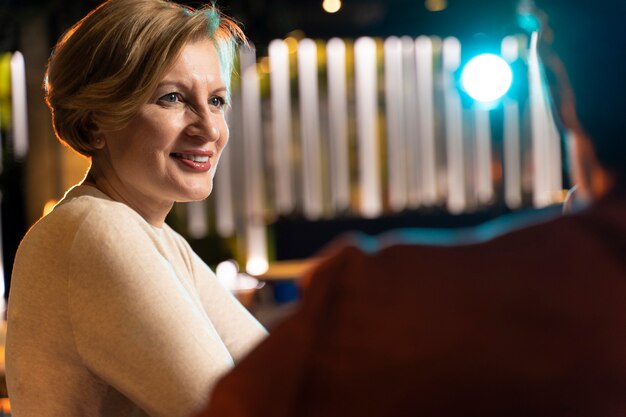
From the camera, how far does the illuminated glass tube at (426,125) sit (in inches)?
288

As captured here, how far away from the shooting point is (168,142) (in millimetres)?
1289

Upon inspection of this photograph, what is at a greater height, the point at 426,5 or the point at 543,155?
the point at 426,5

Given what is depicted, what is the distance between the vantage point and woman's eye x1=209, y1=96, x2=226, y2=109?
1.36m

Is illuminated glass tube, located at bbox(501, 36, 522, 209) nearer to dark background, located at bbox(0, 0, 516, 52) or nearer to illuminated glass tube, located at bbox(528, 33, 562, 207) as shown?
illuminated glass tube, located at bbox(528, 33, 562, 207)

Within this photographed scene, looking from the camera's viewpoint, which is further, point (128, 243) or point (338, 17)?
point (338, 17)

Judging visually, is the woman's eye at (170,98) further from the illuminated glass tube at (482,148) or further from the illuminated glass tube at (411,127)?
the illuminated glass tube at (482,148)

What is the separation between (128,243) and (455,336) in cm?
55

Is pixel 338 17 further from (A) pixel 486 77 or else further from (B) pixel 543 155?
(B) pixel 543 155

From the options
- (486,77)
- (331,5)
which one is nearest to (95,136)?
(486,77)

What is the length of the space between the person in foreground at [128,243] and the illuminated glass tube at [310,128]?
564 centimetres

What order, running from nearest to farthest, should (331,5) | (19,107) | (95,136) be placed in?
(95,136) < (19,107) < (331,5)

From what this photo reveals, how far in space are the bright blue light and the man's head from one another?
5177 mm

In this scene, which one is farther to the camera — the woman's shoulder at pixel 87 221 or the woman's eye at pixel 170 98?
the woman's eye at pixel 170 98

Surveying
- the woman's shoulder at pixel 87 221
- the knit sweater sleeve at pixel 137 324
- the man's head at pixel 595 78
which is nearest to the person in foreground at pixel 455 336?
the man's head at pixel 595 78
